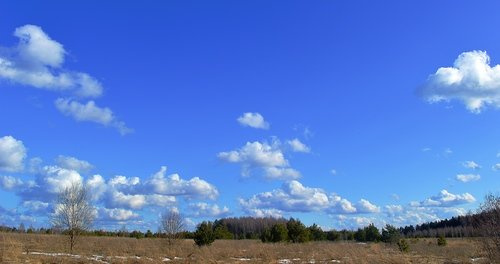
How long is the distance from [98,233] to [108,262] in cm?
7707

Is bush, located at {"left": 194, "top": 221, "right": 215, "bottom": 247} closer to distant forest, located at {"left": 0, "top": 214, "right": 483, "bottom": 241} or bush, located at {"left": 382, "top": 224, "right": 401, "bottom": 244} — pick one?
distant forest, located at {"left": 0, "top": 214, "right": 483, "bottom": 241}

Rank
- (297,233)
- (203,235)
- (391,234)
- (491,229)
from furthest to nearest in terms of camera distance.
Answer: (297,233) < (391,234) < (203,235) < (491,229)

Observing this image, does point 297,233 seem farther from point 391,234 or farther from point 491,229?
point 491,229

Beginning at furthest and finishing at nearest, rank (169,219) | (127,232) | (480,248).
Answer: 1. (127,232)
2. (169,219)
3. (480,248)

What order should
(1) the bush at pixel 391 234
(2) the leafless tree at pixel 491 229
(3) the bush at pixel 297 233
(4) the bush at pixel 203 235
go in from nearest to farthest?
(2) the leafless tree at pixel 491 229
(4) the bush at pixel 203 235
(1) the bush at pixel 391 234
(3) the bush at pixel 297 233

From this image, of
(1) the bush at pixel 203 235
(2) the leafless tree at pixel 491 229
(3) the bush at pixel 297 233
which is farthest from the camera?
(3) the bush at pixel 297 233

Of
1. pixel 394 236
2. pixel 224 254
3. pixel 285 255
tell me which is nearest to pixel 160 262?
pixel 224 254

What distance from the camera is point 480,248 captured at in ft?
78.4

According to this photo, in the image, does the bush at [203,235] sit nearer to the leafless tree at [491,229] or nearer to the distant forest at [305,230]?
the distant forest at [305,230]

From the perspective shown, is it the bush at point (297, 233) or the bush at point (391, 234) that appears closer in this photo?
the bush at point (391, 234)

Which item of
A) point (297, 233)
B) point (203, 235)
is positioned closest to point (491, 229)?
point (203, 235)

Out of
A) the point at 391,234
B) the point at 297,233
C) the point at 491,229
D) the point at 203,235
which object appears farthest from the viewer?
the point at 297,233

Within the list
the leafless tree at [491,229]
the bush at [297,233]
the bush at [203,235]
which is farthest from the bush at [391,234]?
the leafless tree at [491,229]

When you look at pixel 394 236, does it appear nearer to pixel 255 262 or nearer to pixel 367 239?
pixel 367 239
